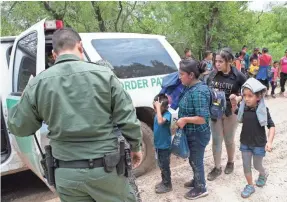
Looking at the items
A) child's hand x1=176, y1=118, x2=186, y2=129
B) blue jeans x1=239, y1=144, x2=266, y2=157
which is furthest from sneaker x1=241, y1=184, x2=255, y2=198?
child's hand x1=176, y1=118, x2=186, y2=129

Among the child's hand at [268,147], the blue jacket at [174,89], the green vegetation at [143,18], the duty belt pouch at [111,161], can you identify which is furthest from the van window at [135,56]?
the green vegetation at [143,18]

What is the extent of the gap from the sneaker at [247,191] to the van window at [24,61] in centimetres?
257

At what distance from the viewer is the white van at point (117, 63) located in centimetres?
329

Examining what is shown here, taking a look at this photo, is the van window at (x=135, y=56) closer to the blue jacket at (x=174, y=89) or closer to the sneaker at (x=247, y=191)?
the blue jacket at (x=174, y=89)

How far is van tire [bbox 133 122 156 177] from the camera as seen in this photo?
4031 millimetres

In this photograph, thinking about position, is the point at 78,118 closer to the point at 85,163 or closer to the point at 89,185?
the point at 85,163

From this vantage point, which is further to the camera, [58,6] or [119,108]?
[58,6]

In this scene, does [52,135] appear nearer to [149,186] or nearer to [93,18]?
[149,186]

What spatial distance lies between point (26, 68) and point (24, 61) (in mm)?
92

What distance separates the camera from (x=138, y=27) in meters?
19.5

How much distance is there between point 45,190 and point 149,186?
1.40 metres

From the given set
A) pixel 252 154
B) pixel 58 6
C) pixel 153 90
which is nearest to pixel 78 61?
pixel 153 90

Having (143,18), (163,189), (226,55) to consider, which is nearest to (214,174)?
(163,189)

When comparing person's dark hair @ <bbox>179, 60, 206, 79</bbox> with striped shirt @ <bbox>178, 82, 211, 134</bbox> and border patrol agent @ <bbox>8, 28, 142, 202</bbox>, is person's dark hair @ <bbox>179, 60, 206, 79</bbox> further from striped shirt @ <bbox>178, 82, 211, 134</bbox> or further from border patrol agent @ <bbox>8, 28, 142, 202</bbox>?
border patrol agent @ <bbox>8, 28, 142, 202</bbox>
